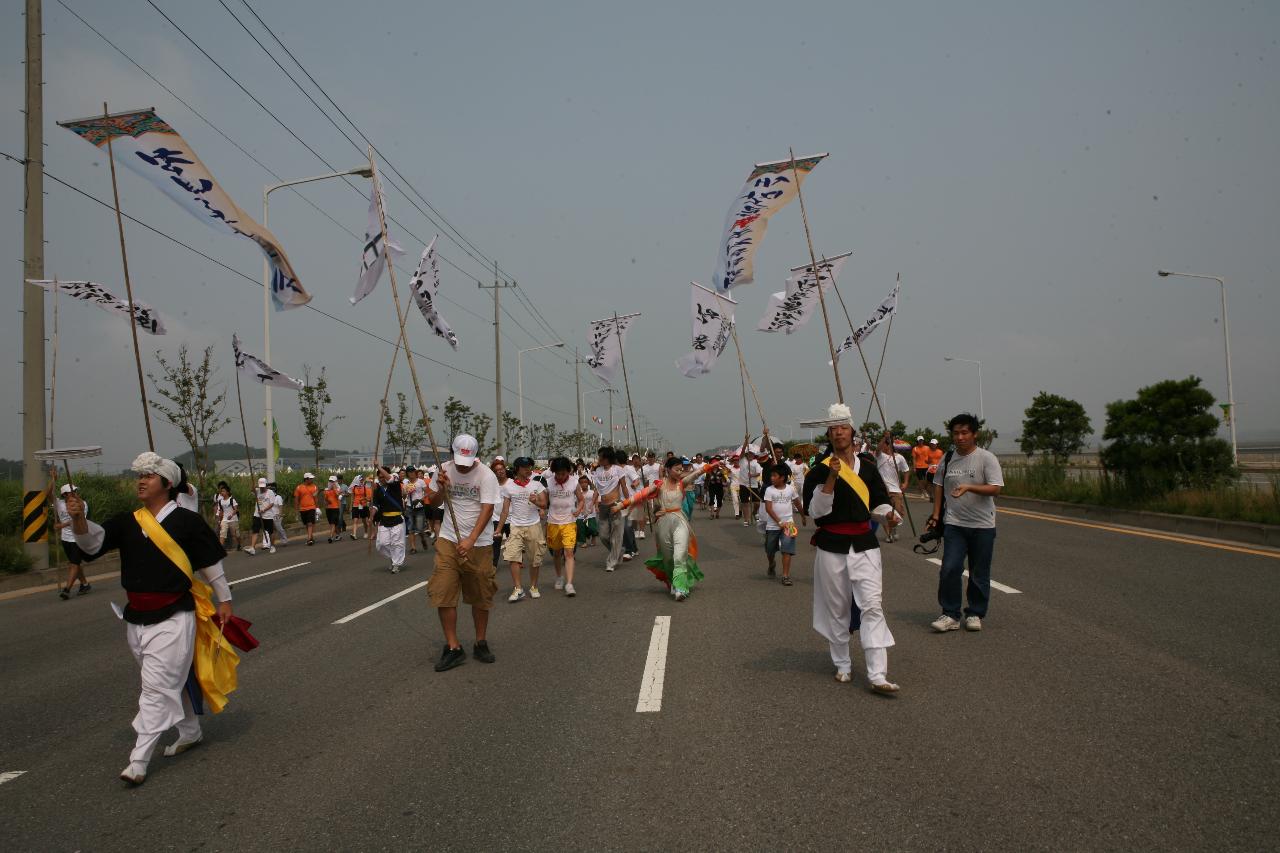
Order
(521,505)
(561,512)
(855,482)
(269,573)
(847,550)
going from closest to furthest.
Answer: (847,550) → (855,482) → (521,505) → (561,512) → (269,573)

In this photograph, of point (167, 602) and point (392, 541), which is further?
point (392, 541)

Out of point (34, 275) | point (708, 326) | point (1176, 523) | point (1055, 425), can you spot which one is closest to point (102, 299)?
point (34, 275)

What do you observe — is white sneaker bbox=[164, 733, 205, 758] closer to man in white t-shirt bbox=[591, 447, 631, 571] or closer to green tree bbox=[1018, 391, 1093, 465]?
man in white t-shirt bbox=[591, 447, 631, 571]

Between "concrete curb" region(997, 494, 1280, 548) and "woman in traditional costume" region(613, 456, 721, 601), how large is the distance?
29.9 feet

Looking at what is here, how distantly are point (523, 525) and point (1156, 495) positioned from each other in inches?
570

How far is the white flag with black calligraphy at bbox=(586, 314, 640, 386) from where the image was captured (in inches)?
793

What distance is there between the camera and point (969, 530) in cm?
766

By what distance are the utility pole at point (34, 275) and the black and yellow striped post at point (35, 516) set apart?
63 centimetres

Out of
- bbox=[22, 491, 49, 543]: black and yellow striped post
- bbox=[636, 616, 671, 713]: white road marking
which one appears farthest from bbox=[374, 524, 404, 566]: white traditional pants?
bbox=[636, 616, 671, 713]: white road marking

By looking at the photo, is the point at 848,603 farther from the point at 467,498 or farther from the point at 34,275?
the point at 34,275

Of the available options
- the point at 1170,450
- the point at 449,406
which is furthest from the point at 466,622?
the point at 449,406

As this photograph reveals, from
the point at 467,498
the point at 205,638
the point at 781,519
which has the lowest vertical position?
the point at 205,638

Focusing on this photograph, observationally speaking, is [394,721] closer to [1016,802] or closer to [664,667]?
[664,667]

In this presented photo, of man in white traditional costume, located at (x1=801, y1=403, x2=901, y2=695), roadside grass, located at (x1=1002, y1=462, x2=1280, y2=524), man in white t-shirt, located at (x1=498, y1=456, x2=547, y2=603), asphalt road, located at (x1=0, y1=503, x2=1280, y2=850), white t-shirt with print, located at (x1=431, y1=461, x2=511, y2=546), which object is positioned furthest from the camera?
roadside grass, located at (x1=1002, y1=462, x2=1280, y2=524)
